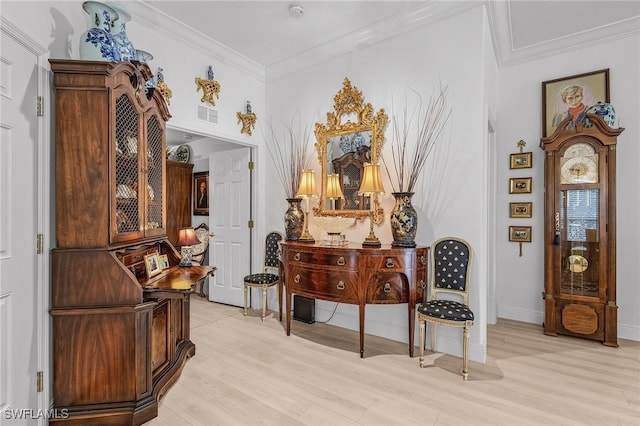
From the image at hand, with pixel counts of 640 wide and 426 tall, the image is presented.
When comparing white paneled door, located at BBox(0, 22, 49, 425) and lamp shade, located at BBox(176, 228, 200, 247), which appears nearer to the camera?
white paneled door, located at BBox(0, 22, 49, 425)

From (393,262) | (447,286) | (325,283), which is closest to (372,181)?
(393,262)

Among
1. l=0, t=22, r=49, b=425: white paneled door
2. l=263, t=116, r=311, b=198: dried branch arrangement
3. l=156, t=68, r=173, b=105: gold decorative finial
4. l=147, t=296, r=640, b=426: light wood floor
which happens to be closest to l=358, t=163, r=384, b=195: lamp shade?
l=263, t=116, r=311, b=198: dried branch arrangement

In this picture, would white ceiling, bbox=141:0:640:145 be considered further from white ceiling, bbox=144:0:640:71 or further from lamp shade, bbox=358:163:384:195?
lamp shade, bbox=358:163:384:195

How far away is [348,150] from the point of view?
357 cm

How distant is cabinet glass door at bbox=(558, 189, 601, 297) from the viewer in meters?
3.21

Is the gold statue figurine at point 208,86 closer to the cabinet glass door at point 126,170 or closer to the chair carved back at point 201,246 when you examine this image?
the cabinet glass door at point 126,170

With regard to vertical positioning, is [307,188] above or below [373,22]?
below

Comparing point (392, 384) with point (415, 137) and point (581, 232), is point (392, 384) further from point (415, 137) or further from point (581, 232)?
point (581, 232)

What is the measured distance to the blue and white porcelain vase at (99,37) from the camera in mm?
2049

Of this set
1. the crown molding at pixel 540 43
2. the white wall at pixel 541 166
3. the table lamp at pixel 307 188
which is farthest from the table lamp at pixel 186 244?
the white wall at pixel 541 166

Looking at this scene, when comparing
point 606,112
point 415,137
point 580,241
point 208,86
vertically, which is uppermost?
point 208,86

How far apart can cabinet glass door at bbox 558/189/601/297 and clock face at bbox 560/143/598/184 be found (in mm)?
123

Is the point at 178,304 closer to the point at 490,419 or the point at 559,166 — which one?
the point at 490,419

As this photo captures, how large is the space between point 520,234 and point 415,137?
73.5 inches
